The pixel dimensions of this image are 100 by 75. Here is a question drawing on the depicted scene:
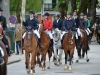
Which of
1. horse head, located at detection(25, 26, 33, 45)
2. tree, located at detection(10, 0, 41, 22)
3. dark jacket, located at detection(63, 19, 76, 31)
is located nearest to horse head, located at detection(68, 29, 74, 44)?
dark jacket, located at detection(63, 19, 76, 31)

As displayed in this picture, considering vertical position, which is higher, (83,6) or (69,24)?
(69,24)

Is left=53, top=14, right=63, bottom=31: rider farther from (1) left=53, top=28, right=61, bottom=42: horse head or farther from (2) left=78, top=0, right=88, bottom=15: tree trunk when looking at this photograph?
(2) left=78, top=0, right=88, bottom=15: tree trunk

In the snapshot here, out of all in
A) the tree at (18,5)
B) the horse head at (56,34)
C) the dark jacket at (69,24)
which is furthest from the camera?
the tree at (18,5)

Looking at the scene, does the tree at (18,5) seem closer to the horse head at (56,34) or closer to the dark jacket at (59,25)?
the dark jacket at (59,25)

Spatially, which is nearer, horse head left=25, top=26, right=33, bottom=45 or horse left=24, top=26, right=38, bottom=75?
horse head left=25, top=26, right=33, bottom=45

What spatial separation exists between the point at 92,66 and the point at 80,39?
263 centimetres

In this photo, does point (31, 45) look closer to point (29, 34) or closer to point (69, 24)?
point (29, 34)

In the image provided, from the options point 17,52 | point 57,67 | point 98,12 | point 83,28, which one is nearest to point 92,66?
point 57,67

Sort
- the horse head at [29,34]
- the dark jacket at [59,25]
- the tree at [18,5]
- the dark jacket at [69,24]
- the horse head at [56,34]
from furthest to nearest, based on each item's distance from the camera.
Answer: the tree at [18,5] → the dark jacket at [59,25] → the horse head at [56,34] → the dark jacket at [69,24] → the horse head at [29,34]

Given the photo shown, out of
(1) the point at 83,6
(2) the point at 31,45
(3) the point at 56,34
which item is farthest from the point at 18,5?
(2) the point at 31,45

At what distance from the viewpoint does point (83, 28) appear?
27156 mm

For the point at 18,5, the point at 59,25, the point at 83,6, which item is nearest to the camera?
the point at 59,25

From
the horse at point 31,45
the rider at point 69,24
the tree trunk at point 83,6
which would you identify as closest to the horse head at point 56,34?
the rider at point 69,24

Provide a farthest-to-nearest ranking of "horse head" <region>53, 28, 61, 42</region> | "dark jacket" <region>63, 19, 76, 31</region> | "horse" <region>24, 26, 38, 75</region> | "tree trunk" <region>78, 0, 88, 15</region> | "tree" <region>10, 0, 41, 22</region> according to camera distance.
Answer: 1. "tree" <region>10, 0, 41, 22</region>
2. "tree trunk" <region>78, 0, 88, 15</region>
3. "horse head" <region>53, 28, 61, 42</region>
4. "dark jacket" <region>63, 19, 76, 31</region>
5. "horse" <region>24, 26, 38, 75</region>
